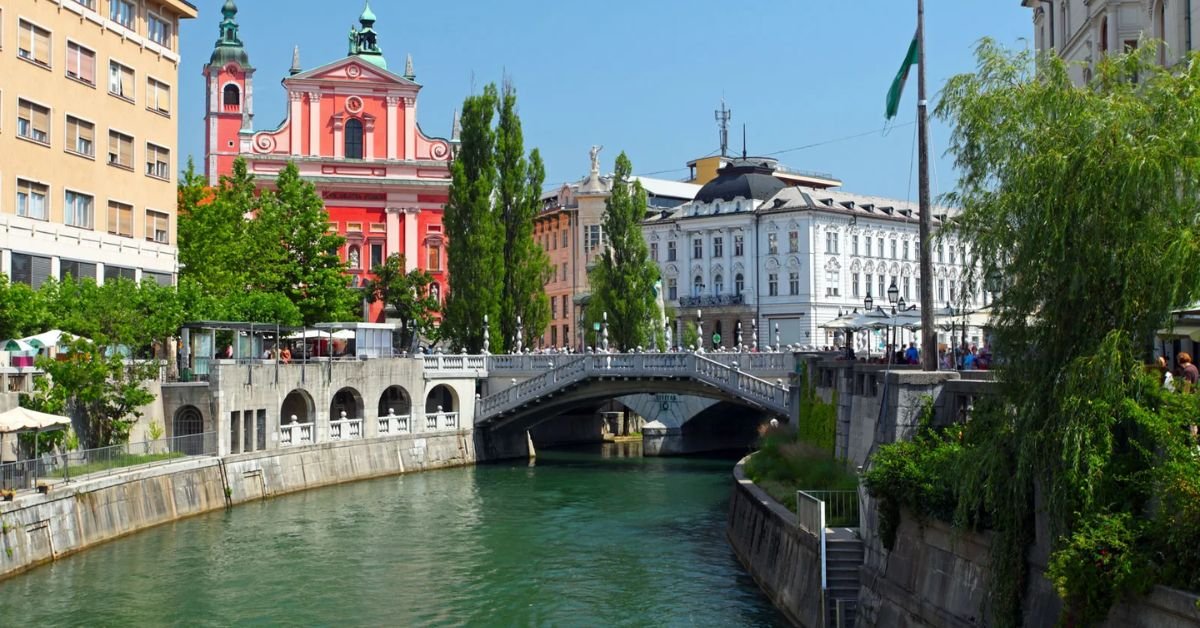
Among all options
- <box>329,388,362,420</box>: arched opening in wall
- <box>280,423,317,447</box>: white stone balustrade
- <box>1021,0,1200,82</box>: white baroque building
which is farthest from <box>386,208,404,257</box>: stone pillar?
<box>1021,0,1200,82</box>: white baroque building

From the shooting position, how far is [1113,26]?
37750mm

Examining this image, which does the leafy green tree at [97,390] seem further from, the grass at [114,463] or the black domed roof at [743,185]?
the black domed roof at [743,185]

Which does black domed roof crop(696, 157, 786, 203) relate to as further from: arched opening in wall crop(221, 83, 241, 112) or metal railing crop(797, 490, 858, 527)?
metal railing crop(797, 490, 858, 527)

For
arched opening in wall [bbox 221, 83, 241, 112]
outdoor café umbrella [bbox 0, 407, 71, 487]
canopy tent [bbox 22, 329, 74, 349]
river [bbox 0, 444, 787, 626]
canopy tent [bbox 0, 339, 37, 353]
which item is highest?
arched opening in wall [bbox 221, 83, 241, 112]

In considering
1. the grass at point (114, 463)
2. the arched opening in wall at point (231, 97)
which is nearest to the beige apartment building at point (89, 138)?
the grass at point (114, 463)

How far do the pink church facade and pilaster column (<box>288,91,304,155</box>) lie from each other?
0.19 ft

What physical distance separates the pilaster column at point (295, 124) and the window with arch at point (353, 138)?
2718mm

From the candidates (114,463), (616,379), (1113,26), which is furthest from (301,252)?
(1113,26)

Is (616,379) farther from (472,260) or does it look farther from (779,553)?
(779,553)

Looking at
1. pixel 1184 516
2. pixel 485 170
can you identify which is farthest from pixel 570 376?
pixel 1184 516

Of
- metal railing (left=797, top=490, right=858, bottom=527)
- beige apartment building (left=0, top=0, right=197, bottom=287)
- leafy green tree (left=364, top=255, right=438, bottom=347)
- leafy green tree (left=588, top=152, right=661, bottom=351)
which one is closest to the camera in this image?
metal railing (left=797, top=490, right=858, bottom=527)

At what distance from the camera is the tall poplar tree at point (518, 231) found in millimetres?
70250

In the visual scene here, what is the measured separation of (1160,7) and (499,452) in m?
39.4

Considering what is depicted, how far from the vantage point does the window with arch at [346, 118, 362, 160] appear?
84188mm
